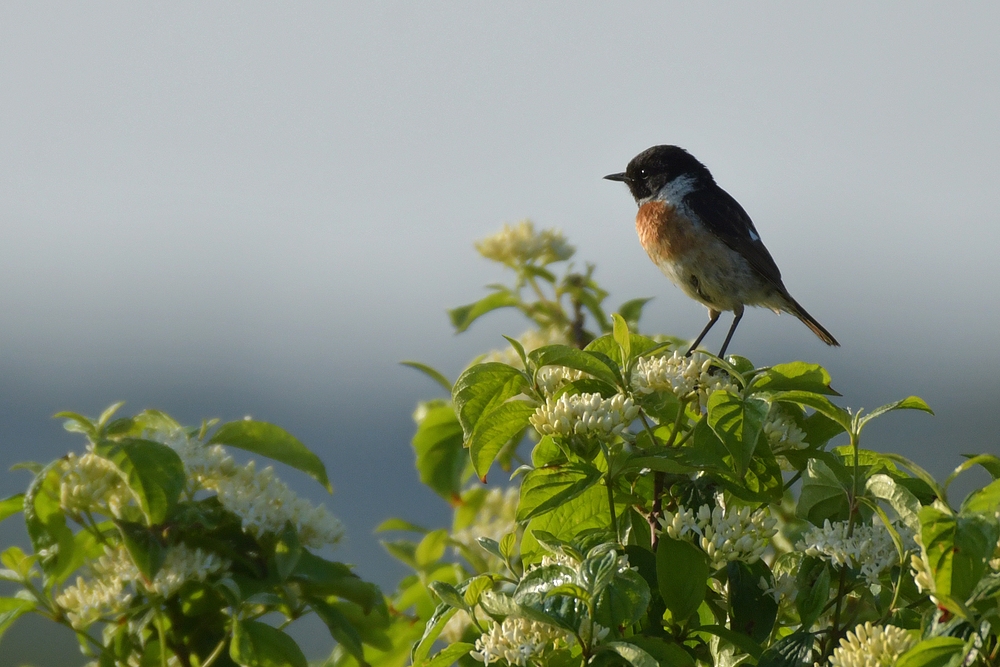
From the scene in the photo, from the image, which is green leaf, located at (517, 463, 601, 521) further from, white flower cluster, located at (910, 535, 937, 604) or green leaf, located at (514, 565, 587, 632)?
white flower cluster, located at (910, 535, 937, 604)

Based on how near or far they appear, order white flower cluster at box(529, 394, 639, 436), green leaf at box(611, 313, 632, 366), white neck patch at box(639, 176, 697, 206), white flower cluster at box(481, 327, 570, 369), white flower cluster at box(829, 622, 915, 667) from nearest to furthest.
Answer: white flower cluster at box(829, 622, 915, 667), white flower cluster at box(529, 394, 639, 436), green leaf at box(611, 313, 632, 366), white flower cluster at box(481, 327, 570, 369), white neck patch at box(639, 176, 697, 206)

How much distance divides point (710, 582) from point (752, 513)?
0.82ft

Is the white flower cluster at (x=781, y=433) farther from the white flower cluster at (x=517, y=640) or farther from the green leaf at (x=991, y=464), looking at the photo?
the white flower cluster at (x=517, y=640)

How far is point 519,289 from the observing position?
450cm

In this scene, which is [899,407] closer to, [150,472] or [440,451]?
[150,472]

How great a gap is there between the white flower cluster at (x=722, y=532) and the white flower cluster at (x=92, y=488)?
4.41ft

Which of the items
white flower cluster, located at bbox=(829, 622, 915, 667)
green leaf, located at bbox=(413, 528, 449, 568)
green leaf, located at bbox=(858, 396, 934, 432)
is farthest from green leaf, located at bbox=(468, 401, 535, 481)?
green leaf, located at bbox=(413, 528, 449, 568)

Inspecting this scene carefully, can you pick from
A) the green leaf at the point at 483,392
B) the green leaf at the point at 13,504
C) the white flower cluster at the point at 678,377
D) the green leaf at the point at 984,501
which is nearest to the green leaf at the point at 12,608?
the green leaf at the point at 13,504

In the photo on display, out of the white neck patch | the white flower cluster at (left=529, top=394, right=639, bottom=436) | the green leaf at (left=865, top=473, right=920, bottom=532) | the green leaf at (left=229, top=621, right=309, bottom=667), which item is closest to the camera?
the green leaf at (left=865, top=473, right=920, bottom=532)

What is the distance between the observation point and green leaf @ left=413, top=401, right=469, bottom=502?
3666 millimetres

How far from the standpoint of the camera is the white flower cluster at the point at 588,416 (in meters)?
2.24

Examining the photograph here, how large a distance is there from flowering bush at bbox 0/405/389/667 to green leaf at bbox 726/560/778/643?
1.07 metres

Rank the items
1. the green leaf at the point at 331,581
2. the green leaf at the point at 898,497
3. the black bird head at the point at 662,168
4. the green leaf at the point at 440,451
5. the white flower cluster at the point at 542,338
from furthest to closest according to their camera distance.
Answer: the black bird head at the point at 662,168 → the white flower cluster at the point at 542,338 → the green leaf at the point at 440,451 → the green leaf at the point at 331,581 → the green leaf at the point at 898,497

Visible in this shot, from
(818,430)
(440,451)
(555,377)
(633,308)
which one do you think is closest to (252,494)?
(555,377)
